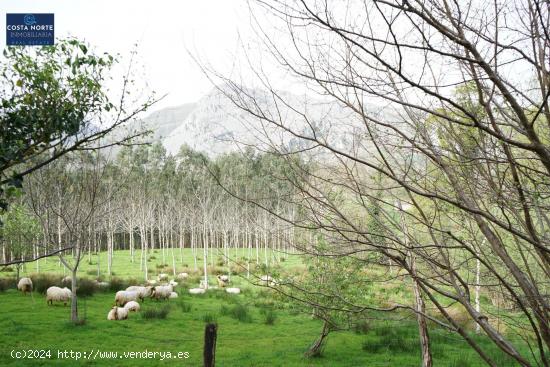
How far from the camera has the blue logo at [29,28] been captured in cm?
540

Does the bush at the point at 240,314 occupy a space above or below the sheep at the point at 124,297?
below

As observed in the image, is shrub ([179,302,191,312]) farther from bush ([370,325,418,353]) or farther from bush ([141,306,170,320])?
bush ([370,325,418,353])

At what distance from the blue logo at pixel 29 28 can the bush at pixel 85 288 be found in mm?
12442

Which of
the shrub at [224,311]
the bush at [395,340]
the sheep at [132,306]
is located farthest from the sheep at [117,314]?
the bush at [395,340]

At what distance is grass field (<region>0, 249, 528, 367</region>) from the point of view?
9531mm

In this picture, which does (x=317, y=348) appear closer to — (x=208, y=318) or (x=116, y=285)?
(x=208, y=318)

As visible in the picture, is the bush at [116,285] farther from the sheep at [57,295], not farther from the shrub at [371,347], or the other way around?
the shrub at [371,347]

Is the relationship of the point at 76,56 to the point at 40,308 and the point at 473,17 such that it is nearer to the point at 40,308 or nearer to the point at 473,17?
the point at 473,17

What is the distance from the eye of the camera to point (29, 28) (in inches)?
224

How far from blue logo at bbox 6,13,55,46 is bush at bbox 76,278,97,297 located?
12442 millimetres

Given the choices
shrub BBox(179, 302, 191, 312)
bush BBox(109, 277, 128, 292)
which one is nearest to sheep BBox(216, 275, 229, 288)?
bush BBox(109, 277, 128, 292)

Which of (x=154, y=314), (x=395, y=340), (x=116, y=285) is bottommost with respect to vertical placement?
(x=395, y=340)

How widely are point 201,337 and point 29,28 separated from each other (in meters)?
8.48

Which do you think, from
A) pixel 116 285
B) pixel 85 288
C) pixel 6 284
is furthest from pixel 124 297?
pixel 6 284
